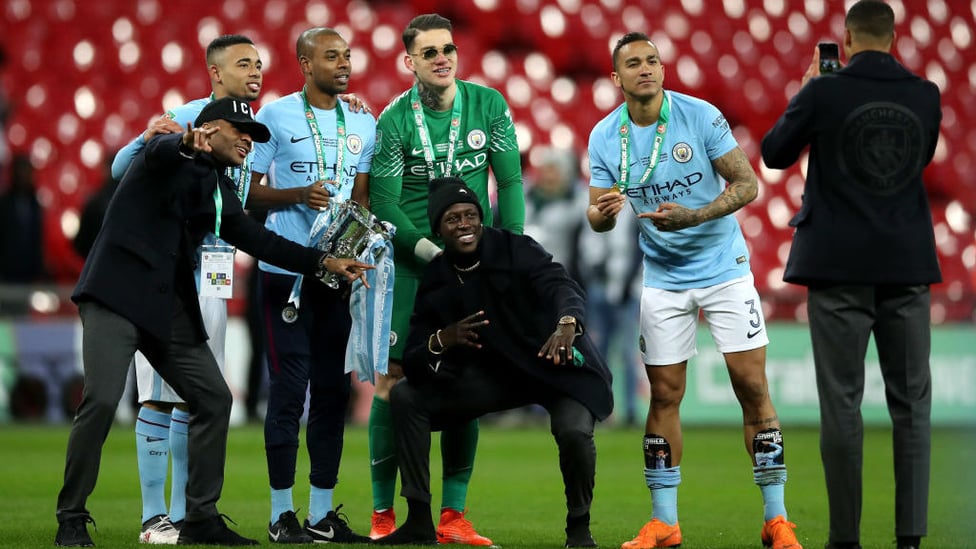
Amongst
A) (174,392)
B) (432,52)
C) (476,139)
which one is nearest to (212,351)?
(174,392)

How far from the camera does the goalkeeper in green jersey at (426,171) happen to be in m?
6.70

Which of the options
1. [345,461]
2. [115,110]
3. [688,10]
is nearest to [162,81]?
[115,110]

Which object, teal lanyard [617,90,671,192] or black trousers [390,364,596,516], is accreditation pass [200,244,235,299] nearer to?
black trousers [390,364,596,516]

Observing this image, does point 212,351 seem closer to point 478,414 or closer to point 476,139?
point 478,414

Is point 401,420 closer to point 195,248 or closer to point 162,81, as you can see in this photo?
point 195,248

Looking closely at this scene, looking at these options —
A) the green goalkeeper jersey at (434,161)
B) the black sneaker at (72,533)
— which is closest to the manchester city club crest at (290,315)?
the green goalkeeper jersey at (434,161)

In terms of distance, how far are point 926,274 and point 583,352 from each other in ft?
5.18

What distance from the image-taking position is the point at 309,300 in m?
6.66

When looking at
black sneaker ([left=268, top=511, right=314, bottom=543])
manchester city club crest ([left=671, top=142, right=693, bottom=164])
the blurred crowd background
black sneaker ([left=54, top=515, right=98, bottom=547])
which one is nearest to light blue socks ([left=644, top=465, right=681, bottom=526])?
manchester city club crest ([left=671, top=142, right=693, bottom=164])

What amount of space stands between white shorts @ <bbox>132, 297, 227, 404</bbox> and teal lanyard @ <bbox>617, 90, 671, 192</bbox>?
1.93 meters

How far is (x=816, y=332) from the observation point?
548cm

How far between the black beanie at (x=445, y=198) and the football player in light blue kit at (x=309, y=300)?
1.56 feet

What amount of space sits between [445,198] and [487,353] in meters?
0.71

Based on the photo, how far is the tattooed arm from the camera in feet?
20.6
